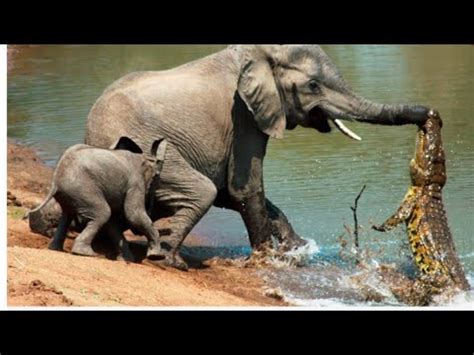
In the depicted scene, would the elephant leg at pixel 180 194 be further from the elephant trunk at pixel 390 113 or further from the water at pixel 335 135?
the water at pixel 335 135

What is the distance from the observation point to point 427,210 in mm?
11086

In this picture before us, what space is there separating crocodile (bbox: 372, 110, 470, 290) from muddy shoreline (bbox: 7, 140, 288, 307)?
1328 millimetres

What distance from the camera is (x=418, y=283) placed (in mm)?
10688

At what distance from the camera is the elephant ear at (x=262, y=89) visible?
1150 cm

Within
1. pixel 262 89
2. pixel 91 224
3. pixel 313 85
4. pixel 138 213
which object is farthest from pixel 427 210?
pixel 91 224

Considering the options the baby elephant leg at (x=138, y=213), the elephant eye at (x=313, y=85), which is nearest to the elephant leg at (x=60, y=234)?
the baby elephant leg at (x=138, y=213)

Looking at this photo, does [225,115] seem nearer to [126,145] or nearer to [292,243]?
[126,145]

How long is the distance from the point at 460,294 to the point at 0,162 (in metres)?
3.98

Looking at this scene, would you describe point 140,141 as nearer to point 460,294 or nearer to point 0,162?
point 0,162

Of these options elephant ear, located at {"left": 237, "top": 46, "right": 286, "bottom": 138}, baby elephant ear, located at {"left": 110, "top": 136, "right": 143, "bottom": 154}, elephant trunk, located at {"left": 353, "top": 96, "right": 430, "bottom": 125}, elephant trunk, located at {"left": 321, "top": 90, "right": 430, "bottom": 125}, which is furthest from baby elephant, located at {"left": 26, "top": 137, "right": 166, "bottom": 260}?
elephant trunk, located at {"left": 353, "top": 96, "right": 430, "bottom": 125}

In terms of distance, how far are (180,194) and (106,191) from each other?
37.1 inches

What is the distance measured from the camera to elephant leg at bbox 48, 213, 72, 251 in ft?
34.8

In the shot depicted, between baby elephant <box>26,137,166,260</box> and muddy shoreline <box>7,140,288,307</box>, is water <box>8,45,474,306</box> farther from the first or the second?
baby elephant <box>26,137,166,260</box>

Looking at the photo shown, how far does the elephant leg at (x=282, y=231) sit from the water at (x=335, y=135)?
69cm
